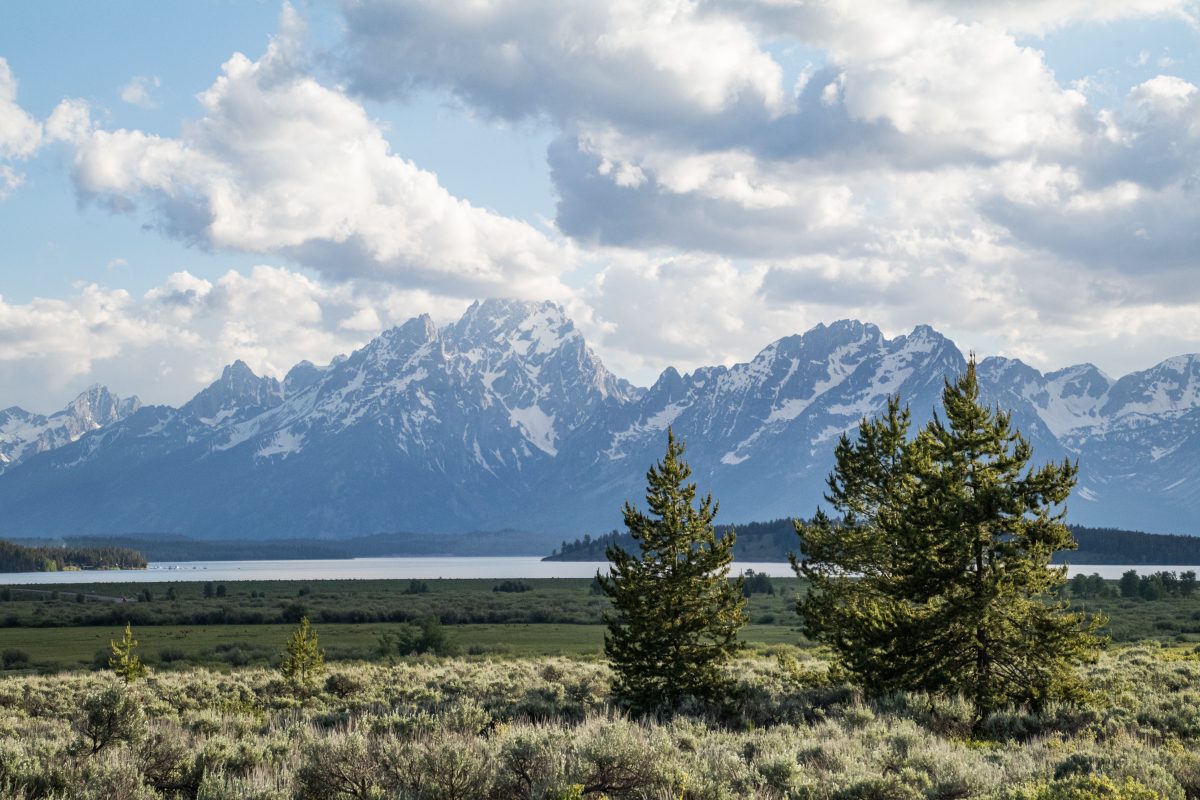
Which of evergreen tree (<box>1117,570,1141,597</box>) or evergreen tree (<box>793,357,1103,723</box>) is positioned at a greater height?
evergreen tree (<box>793,357,1103,723</box>)

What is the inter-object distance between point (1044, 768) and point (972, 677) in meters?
10.8

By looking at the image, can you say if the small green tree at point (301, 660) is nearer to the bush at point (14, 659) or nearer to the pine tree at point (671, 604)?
the pine tree at point (671, 604)

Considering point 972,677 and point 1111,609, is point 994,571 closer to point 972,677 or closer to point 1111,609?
point 972,677

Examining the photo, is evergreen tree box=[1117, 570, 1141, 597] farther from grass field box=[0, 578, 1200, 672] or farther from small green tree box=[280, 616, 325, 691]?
small green tree box=[280, 616, 325, 691]

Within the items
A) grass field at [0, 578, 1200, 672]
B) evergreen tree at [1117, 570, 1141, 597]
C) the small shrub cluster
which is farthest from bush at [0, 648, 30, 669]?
evergreen tree at [1117, 570, 1141, 597]

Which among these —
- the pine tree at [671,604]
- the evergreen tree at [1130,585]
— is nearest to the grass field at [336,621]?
the evergreen tree at [1130,585]

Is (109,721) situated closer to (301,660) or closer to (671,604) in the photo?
(671,604)

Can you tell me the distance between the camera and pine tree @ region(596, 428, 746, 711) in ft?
92.0

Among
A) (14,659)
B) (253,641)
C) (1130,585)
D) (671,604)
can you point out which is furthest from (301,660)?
(1130,585)

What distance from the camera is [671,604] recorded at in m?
28.8

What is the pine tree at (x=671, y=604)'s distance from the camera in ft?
92.0

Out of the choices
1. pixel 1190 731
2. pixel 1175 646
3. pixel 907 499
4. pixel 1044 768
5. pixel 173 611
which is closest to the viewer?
pixel 1044 768

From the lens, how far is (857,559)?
32438 millimetres

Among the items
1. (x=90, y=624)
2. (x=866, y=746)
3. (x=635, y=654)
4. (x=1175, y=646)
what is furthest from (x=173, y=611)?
(x=866, y=746)
